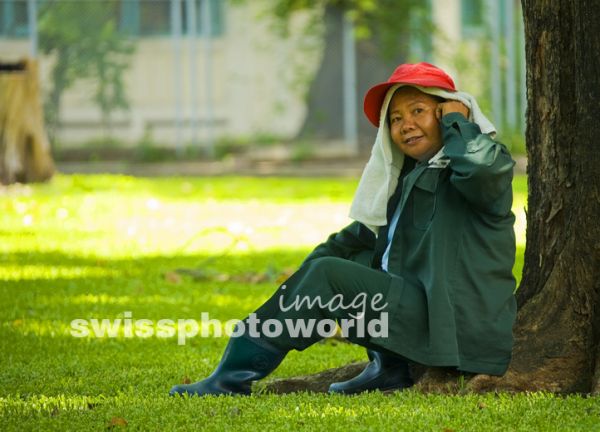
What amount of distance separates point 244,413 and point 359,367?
89 centimetres

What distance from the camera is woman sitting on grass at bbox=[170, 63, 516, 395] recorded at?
3809mm

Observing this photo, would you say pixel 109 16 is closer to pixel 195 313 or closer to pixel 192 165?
pixel 192 165

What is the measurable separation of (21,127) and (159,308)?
745cm

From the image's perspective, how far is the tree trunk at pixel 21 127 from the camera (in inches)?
498

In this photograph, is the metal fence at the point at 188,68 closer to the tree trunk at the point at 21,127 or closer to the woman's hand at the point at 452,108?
the tree trunk at the point at 21,127

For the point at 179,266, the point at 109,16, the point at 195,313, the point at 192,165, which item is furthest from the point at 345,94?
the point at 195,313

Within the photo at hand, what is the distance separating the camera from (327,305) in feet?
12.5

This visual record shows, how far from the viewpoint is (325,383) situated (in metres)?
4.35

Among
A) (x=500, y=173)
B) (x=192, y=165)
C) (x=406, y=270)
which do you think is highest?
(x=500, y=173)

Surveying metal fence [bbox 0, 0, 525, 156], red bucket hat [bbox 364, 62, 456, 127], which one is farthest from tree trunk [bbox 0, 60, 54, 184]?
red bucket hat [bbox 364, 62, 456, 127]

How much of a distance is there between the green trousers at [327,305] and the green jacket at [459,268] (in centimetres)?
6

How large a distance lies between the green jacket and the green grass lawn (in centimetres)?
18

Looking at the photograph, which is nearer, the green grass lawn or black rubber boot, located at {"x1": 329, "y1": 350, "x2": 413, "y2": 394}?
the green grass lawn

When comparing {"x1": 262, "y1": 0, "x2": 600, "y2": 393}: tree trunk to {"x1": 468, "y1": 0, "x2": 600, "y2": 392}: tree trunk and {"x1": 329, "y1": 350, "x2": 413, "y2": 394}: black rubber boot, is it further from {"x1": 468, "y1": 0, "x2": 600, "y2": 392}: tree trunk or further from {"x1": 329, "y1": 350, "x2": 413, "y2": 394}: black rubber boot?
{"x1": 329, "y1": 350, "x2": 413, "y2": 394}: black rubber boot
